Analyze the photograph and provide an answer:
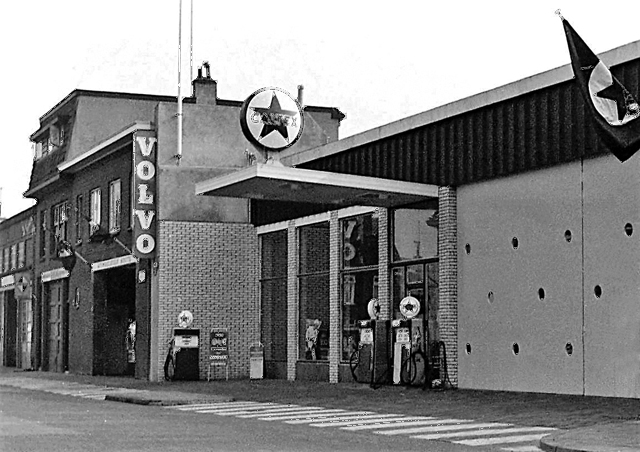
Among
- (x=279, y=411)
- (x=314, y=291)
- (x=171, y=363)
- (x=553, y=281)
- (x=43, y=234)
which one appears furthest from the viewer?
(x=43, y=234)

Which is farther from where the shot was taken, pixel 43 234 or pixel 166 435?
pixel 43 234

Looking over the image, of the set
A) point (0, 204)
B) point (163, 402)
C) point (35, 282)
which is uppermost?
point (0, 204)

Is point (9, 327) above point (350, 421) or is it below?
above

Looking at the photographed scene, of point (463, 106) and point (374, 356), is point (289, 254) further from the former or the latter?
point (463, 106)

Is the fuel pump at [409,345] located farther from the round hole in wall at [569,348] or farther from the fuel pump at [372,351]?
the round hole in wall at [569,348]

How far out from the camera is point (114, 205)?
125 feet

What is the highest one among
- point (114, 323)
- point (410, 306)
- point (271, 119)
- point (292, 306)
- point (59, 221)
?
point (271, 119)

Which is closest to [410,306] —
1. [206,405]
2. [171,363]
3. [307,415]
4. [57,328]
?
[206,405]

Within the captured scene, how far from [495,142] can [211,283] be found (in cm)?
1267

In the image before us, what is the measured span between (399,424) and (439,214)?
30.3 feet

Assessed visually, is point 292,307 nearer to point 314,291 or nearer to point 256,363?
point 314,291

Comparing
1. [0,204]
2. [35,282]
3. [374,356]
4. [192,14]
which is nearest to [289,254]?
[374,356]

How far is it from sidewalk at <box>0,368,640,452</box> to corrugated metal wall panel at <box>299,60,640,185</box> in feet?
14.6

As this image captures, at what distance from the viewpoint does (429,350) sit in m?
26.5
